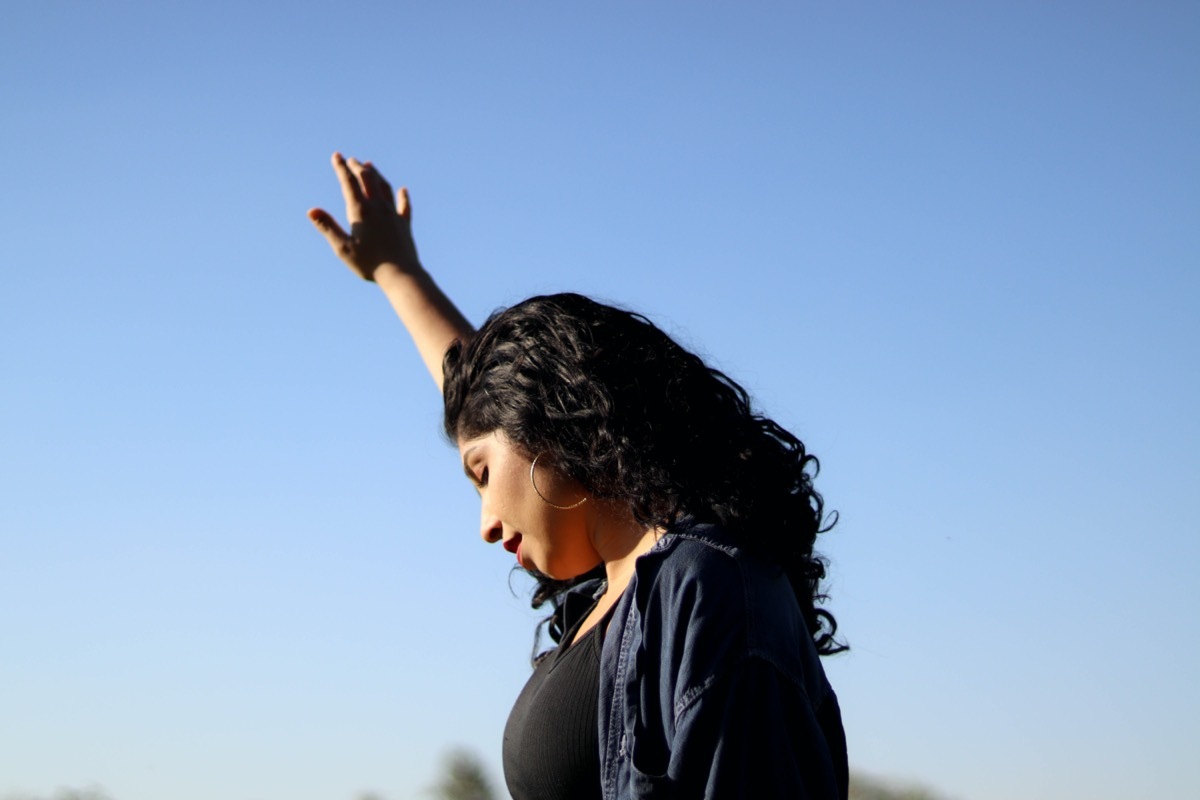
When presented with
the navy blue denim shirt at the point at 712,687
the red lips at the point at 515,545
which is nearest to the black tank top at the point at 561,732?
the navy blue denim shirt at the point at 712,687

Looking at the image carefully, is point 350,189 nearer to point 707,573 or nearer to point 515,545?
point 515,545

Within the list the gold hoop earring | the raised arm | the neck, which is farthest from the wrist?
the neck

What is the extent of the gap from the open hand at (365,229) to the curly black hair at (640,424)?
4.31 feet

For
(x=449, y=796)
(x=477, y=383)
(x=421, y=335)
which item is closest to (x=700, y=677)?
(x=477, y=383)

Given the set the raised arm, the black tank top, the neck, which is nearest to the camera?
the black tank top

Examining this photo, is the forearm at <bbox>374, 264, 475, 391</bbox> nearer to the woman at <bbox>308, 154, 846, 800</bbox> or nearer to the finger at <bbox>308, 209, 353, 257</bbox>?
the finger at <bbox>308, 209, 353, 257</bbox>

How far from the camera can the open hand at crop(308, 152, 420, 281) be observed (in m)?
4.47

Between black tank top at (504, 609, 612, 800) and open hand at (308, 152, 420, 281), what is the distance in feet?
6.23

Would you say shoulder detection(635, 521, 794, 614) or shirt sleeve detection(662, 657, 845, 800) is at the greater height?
shoulder detection(635, 521, 794, 614)

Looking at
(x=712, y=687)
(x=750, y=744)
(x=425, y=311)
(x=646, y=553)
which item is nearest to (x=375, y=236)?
(x=425, y=311)

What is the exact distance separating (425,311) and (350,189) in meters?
0.57

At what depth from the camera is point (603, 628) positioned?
2969 mm

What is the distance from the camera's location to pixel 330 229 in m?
4.50

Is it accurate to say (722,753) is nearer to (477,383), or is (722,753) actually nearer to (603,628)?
(603,628)
